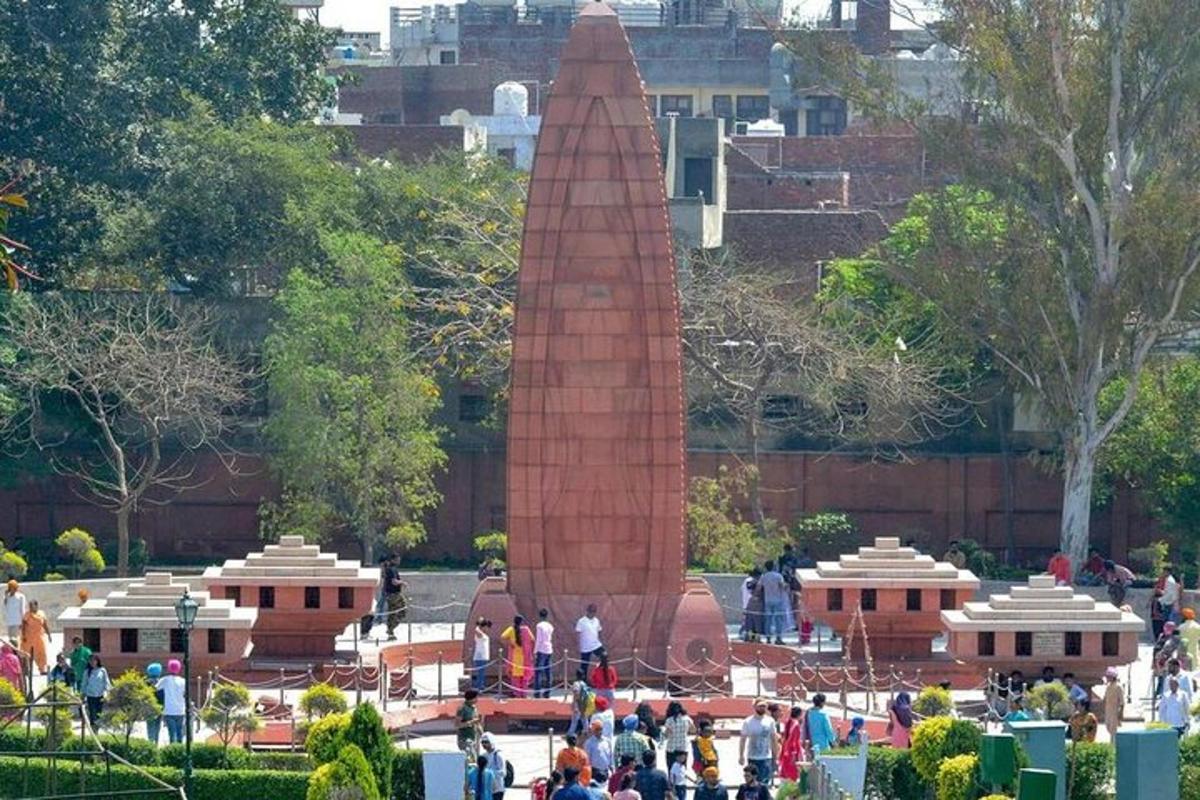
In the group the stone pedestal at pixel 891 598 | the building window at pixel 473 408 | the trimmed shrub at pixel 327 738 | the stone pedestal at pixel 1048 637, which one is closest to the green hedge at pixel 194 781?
the trimmed shrub at pixel 327 738

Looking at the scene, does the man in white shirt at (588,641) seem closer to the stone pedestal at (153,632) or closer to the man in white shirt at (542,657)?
the man in white shirt at (542,657)

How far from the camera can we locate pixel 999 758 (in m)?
30.2

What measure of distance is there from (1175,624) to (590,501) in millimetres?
7838

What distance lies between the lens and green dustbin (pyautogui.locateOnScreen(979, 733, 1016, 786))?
3020cm

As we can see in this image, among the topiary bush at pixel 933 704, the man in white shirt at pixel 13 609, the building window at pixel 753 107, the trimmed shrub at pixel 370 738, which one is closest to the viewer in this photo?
the trimmed shrub at pixel 370 738

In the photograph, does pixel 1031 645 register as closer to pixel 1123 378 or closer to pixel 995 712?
pixel 995 712

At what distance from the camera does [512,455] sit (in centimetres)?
4288

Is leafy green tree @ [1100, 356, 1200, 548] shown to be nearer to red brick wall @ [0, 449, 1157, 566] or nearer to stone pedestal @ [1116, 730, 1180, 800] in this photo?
red brick wall @ [0, 449, 1157, 566]

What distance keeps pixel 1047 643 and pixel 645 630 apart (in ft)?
15.0

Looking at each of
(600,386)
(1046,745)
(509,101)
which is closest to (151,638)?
(600,386)

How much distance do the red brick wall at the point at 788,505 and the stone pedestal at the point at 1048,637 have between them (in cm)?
1615

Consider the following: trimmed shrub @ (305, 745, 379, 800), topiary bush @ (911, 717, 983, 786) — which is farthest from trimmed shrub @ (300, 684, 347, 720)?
topiary bush @ (911, 717, 983, 786)

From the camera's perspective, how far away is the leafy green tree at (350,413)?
53.8 m

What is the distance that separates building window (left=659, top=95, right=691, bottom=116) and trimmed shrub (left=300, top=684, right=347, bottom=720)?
56340 mm
